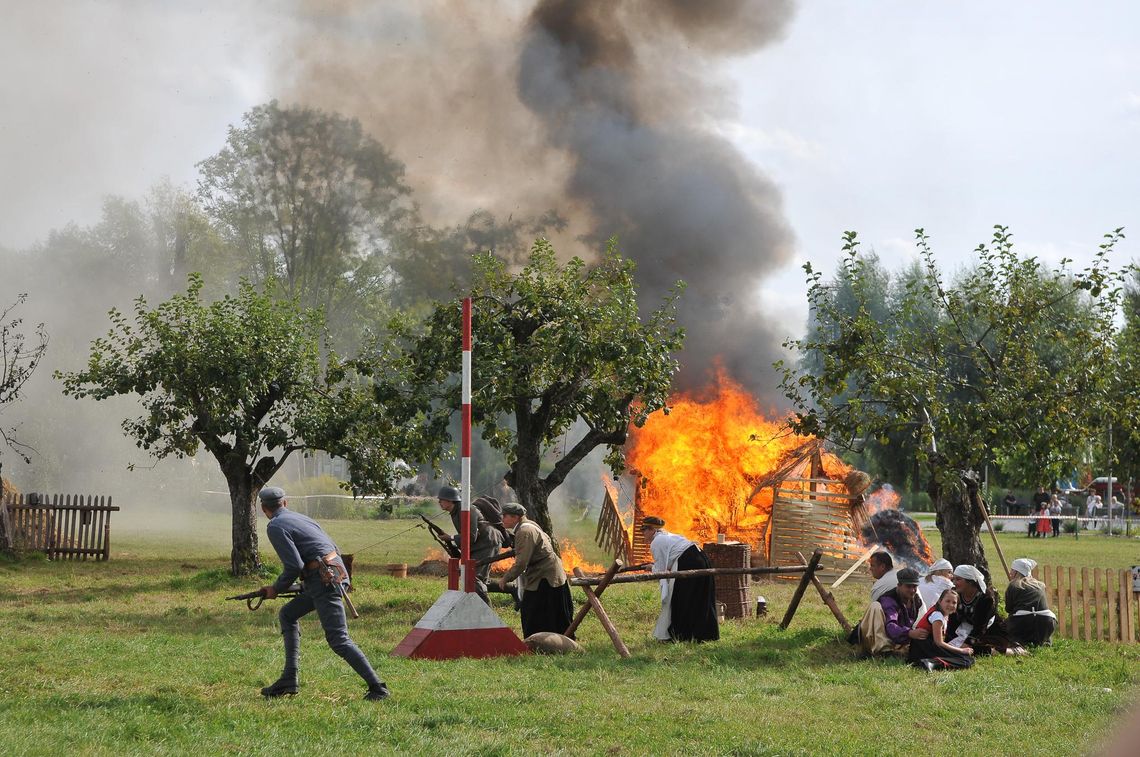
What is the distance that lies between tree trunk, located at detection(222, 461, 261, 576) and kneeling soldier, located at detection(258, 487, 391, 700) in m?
12.0

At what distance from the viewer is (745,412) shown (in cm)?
2480

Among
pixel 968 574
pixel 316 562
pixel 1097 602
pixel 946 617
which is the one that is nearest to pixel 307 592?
pixel 316 562

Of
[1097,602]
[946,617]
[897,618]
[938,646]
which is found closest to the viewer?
[938,646]

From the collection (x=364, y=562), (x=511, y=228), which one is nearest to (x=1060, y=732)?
(x=364, y=562)

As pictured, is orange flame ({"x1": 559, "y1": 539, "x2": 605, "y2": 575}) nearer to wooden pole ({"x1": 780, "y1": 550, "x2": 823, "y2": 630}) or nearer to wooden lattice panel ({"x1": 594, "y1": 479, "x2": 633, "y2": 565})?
wooden lattice panel ({"x1": 594, "y1": 479, "x2": 633, "y2": 565})

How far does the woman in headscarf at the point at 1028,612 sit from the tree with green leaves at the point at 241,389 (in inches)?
442

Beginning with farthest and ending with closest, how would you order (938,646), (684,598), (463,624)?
1. (684,598)
2. (938,646)
3. (463,624)

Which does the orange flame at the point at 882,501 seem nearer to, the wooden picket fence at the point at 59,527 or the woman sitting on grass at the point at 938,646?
the woman sitting on grass at the point at 938,646

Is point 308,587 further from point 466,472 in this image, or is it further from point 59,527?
point 59,527

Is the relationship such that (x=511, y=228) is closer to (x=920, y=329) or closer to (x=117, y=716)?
(x=920, y=329)

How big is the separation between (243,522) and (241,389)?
2720mm

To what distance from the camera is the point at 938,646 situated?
450 inches

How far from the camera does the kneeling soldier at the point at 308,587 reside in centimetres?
883

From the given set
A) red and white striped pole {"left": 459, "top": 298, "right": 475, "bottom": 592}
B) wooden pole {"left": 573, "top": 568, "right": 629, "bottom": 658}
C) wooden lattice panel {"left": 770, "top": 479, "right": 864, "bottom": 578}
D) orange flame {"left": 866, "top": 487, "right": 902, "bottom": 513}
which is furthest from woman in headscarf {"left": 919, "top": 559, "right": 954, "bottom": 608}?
orange flame {"left": 866, "top": 487, "right": 902, "bottom": 513}
